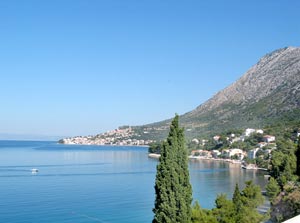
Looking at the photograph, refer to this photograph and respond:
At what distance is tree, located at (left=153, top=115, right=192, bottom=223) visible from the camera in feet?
44.7

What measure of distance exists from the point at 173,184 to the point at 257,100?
12083 cm

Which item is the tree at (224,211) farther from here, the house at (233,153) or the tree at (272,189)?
the house at (233,153)

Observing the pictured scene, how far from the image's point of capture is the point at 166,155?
1389 cm

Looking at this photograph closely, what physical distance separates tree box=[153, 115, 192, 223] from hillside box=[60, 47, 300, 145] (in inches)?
3450

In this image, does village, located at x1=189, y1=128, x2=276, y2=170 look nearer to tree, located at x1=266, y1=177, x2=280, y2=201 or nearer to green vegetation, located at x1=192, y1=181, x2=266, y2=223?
tree, located at x1=266, y1=177, x2=280, y2=201

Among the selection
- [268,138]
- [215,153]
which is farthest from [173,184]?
[215,153]

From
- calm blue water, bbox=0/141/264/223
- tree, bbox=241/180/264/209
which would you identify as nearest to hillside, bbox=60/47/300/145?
calm blue water, bbox=0/141/264/223

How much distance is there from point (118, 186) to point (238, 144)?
5261 cm

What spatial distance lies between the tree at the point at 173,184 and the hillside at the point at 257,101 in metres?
87.6

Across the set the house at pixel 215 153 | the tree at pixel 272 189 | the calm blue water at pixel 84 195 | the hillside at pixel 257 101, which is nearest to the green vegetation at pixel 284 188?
the tree at pixel 272 189

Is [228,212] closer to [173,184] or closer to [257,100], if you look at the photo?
[173,184]

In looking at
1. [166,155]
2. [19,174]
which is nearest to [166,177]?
[166,155]

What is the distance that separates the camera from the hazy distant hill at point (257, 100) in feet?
365

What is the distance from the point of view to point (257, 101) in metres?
129
